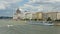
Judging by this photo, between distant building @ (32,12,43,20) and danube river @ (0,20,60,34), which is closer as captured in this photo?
distant building @ (32,12,43,20)

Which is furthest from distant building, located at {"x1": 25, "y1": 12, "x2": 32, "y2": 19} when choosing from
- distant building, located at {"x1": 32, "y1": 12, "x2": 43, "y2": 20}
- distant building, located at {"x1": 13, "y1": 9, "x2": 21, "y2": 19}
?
distant building, located at {"x1": 13, "y1": 9, "x2": 21, "y2": 19}

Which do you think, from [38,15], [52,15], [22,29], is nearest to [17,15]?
[38,15]

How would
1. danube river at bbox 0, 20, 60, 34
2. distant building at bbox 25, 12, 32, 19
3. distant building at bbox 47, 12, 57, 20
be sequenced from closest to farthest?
distant building at bbox 25, 12, 32, 19, distant building at bbox 47, 12, 57, 20, danube river at bbox 0, 20, 60, 34

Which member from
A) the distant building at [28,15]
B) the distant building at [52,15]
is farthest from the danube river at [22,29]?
the distant building at [52,15]

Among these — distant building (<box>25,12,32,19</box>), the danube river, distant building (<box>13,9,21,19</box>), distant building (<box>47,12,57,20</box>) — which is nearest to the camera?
distant building (<box>13,9,21,19</box>)

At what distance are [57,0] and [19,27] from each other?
2.09 m

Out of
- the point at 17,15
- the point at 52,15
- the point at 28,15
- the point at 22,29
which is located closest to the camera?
the point at 17,15

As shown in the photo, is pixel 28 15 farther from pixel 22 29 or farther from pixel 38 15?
pixel 22 29

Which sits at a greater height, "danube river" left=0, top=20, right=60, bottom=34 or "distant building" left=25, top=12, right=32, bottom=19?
"distant building" left=25, top=12, right=32, bottom=19

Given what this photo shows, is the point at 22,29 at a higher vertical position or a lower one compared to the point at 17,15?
lower

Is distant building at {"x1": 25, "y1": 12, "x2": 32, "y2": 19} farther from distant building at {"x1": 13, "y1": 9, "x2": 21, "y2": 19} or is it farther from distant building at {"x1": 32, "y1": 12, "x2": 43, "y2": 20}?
distant building at {"x1": 13, "y1": 9, "x2": 21, "y2": 19}

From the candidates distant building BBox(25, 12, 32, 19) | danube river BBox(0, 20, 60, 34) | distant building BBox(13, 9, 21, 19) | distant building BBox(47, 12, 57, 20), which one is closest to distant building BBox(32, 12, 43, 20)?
distant building BBox(25, 12, 32, 19)

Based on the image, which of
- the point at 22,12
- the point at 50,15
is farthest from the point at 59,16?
the point at 22,12

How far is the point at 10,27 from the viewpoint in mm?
7156
